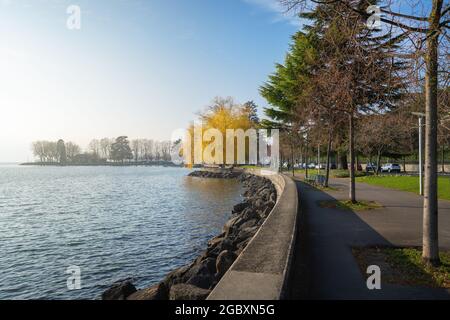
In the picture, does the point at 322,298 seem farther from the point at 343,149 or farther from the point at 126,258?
the point at 343,149

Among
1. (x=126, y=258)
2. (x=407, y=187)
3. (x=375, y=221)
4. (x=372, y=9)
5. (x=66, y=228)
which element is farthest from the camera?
(x=407, y=187)

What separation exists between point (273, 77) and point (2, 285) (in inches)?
1339

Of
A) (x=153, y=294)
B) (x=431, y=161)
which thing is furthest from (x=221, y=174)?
(x=431, y=161)

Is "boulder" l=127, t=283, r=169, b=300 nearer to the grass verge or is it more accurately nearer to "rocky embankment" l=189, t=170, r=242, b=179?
the grass verge

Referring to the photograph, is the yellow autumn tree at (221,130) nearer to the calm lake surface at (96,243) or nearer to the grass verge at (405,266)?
the calm lake surface at (96,243)

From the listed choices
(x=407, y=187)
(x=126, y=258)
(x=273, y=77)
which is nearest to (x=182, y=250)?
(x=126, y=258)

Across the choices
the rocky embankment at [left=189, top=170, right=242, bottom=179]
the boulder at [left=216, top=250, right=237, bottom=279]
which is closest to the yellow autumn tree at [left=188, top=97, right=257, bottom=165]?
the rocky embankment at [left=189, top=170, right=242, bottom=179]

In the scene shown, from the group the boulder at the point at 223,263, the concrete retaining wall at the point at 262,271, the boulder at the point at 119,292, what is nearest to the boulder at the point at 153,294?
the boulder at the point at 119,292

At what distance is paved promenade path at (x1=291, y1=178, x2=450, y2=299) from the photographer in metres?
5.86

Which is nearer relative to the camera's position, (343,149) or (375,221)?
(375,221)

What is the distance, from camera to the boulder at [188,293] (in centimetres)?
600

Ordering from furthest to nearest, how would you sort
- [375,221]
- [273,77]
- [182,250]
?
1. [273,77]
2. [182,250]
3. [375,221]

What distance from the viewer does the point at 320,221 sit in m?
12.1

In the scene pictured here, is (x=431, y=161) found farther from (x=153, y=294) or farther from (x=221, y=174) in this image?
(x=221, y=174)
